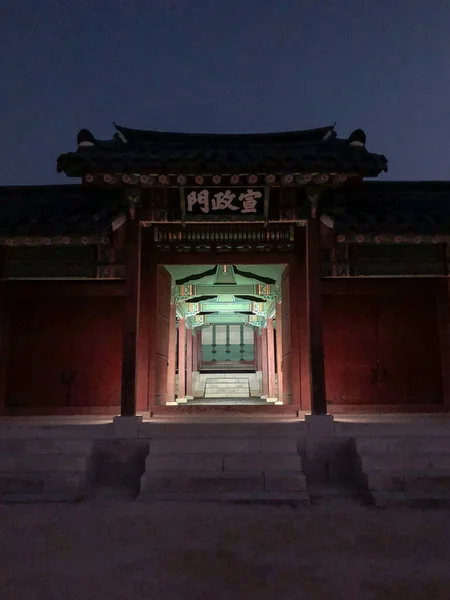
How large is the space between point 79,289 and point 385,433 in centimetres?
677

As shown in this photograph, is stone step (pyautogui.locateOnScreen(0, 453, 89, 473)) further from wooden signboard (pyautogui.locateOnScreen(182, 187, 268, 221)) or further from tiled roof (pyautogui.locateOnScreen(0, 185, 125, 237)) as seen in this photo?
wooden signboard (pyautogui.locateOnScreen(182, 187, 268, 221))

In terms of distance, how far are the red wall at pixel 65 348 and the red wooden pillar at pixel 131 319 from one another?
162 cm

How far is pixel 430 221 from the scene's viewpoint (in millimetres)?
8227

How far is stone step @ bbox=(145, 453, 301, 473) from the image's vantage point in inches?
246

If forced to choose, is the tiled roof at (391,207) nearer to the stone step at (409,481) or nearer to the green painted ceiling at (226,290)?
the green painted ceiling at (226,290)

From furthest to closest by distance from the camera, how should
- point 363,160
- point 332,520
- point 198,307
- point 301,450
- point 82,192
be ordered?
1. point 198,307
2. point 82,192
3. point 363,160
4. point 301,450
5. point 332,520

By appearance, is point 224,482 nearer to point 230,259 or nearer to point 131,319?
point 131,319

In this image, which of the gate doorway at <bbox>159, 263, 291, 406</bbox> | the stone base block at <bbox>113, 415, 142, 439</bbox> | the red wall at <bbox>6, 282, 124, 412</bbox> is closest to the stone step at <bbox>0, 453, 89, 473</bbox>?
the stone base block at <bbox>113, 415, 142, 439</bbox>

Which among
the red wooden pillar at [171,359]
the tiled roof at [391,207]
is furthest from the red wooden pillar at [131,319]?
the red wooden pillar at [171,359]

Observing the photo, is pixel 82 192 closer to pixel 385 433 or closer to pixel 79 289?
pixel 79 289

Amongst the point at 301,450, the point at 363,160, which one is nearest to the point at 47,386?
the point at 301,450

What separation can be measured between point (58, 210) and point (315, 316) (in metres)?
6.23

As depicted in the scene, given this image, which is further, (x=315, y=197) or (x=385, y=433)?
(x=315, y=197)

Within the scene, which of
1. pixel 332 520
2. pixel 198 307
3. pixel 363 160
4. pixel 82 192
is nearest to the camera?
pixel 332 520
